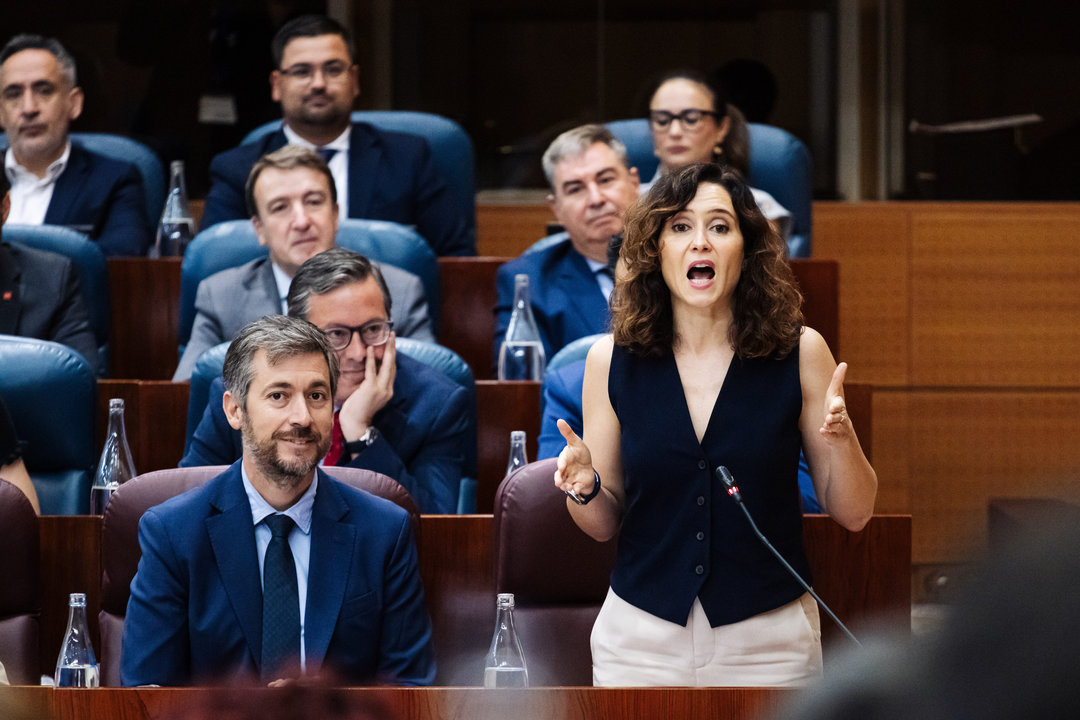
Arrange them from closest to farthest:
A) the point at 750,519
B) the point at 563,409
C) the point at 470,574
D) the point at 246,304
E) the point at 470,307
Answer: the point at 750,519
the point at 470,574
the point at 563,409
the point at 246,304
the point at 470,307

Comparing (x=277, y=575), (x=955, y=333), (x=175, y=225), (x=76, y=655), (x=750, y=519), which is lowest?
(x=76, y=655)

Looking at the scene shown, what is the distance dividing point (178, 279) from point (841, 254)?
197 cm

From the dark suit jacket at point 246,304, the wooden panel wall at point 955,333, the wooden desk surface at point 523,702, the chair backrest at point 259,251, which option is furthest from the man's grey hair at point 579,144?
the wooden desk surface at point 523,702

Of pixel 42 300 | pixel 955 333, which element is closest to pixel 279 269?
pixel 42 300

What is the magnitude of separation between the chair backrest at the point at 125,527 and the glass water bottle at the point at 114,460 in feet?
1.23

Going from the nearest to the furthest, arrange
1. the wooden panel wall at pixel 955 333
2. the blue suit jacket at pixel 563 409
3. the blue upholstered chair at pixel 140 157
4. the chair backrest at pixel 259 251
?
the blue suit jacket at pixel 563 409 < the chair backrest at pixel 259 251 < the blue upholstered chair at pixel 140 157 < the wooden panel wall at pixel 955 333

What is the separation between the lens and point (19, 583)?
1.94 m

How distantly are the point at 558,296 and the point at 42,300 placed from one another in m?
1.03

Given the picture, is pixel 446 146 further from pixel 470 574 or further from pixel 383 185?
pixel 470 574

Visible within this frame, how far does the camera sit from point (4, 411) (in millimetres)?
2176

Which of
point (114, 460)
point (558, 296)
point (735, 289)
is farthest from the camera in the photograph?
point (558, 296)

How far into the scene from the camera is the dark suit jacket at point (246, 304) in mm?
2758

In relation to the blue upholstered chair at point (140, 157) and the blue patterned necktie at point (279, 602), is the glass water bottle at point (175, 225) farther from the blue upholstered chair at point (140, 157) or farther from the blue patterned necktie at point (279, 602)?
the blue patterned necktie at point (279, 602)

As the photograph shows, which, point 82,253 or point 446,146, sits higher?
point 446,146
